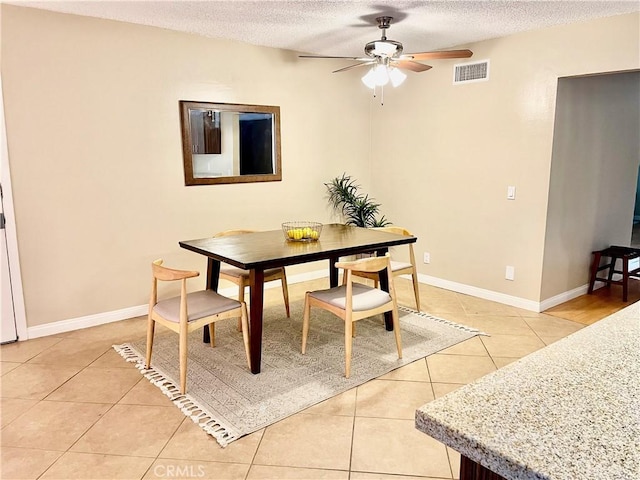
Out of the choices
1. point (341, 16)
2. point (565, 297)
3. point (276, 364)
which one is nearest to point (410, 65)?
point (341, 16)

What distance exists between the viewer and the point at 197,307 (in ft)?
9.14

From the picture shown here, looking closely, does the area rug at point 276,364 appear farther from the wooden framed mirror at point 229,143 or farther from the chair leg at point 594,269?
the chair leg at point 594,269

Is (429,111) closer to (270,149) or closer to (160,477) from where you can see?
(270,149)

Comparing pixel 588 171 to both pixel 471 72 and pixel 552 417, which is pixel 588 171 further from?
pixel 552 417

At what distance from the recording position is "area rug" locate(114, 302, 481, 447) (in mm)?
2506

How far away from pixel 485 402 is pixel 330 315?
3.07 metres

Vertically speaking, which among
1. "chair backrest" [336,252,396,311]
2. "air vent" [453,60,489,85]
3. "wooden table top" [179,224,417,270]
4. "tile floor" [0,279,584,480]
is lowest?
"tile floor" [0,279,584,480]

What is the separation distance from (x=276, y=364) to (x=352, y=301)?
656 millimetres

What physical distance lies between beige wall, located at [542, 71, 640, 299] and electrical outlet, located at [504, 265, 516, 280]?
10.1 inches

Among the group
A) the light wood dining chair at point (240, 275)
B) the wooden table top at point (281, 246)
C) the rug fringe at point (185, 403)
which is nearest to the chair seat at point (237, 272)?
the light wood dining chair at point (240, 275)

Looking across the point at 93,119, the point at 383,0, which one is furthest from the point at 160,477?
the point at 383,0

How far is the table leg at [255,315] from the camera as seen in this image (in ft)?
9.09

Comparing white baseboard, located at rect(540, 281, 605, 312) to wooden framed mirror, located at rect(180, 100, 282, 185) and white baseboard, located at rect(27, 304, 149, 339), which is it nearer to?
wooden framed mirror, located at rect(180, 100, 282, 185)

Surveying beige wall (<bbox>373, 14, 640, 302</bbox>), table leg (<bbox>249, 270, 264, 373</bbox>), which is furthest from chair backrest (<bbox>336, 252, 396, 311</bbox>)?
beige wall (<bbox>373, 14, 640, 302</bbox>)
